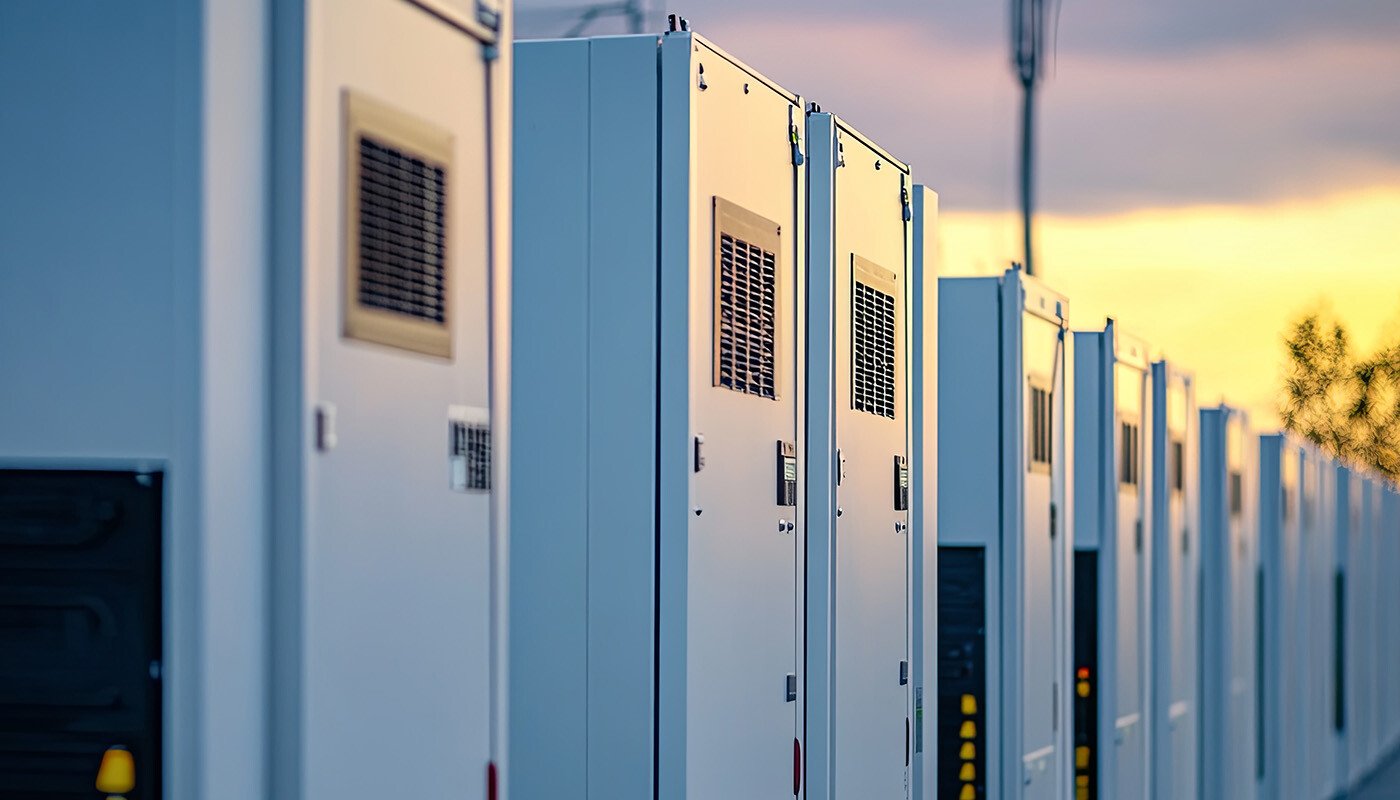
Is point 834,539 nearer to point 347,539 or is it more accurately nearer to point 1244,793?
point 347,539

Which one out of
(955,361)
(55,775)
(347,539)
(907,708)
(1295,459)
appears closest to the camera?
(55,775)

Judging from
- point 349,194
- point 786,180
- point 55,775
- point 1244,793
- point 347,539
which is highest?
point 786,180

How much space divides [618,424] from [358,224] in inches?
65.4

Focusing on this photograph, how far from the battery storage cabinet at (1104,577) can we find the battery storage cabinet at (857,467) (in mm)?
2755

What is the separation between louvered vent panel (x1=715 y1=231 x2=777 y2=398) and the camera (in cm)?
529

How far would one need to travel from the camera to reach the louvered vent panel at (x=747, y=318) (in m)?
5.29

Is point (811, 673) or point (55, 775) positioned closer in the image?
point (55, 775)

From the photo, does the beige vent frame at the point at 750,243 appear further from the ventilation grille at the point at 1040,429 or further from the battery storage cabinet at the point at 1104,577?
the battery storage cabinet at the point at 1104,577

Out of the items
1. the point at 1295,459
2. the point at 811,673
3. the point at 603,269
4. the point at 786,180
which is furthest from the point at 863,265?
the point at 1295,459

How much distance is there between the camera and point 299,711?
3180 millimetres

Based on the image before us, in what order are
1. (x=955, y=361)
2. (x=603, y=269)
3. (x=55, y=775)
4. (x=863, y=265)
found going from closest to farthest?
(x=55, y=775) < (x=603, y=269) < (x=863, y=265) < (x=955, y=361)

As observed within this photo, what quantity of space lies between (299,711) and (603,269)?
2035 mm

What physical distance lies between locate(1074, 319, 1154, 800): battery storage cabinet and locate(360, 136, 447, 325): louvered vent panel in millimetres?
6733

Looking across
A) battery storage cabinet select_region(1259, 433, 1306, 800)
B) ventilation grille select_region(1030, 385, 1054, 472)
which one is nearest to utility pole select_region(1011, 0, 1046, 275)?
battery storage cabinet select_region(1259, 433, 1306, 800)
